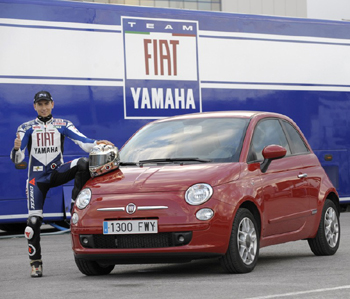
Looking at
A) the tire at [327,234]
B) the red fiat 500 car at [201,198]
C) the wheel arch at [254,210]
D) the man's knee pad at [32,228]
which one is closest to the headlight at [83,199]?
the red fiat 500 car at [201,198]

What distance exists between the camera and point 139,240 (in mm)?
8773

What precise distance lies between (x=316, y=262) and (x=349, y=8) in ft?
165

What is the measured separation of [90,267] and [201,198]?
1.37 m

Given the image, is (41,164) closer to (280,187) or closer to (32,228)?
(32,228)

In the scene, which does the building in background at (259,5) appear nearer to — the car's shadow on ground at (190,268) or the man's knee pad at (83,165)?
the car's shadow on ground at (190,268)

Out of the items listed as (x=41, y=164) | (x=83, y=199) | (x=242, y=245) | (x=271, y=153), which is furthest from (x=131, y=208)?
(x=271, y=153)

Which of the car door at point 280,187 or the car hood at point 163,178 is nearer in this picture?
the car hood at point 163,178

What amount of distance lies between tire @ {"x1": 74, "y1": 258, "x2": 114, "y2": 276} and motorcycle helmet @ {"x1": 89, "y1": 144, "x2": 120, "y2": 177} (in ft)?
2.77

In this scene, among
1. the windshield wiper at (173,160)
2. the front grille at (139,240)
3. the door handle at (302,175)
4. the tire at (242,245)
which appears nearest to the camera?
the front grille at (139,240)

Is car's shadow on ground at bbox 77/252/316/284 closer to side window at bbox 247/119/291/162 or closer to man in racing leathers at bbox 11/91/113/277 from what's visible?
man in racing leathers at bbox 11/91/113/277

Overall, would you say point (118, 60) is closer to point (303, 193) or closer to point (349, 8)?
point (303, 193)

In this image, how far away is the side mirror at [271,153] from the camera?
9602 millimetres

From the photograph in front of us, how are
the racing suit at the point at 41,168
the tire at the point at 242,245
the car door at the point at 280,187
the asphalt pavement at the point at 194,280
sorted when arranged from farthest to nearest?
the racing suit at the point at 41,168 < the car door at the point at 280,187 < the tire at the point at 242,245 < the asphalt pavement at the point at 194,280

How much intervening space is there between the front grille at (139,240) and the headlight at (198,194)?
0.29 metres
